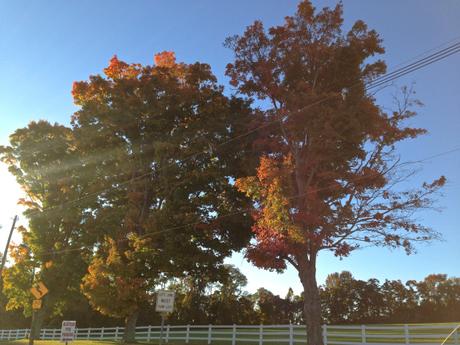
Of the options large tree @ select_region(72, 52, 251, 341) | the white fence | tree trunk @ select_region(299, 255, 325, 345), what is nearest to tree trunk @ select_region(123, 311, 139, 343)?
large tree @ select_region(72, 52, 251, 341)

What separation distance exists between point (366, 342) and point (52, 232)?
79.6 ft

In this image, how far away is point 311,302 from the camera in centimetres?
1947

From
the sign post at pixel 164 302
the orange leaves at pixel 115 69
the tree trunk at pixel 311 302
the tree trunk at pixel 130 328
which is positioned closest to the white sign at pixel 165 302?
the sign post at pixel 164 302

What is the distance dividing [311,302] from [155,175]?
501 inches

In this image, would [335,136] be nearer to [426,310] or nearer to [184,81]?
[184,81]

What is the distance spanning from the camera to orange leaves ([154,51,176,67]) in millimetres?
29375

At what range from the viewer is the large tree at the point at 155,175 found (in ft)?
79.2

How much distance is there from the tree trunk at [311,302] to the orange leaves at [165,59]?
16.3 metres

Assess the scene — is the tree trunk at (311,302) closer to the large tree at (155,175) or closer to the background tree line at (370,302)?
the large tree at (155,175)

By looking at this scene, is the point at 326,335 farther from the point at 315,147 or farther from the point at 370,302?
the point at 370,302

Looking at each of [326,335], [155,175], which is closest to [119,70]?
[155,175]

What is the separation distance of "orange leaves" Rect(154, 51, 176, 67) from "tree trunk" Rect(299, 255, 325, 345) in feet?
53.5

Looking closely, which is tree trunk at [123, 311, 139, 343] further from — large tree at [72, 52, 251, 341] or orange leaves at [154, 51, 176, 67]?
orange leaves at [154, 51, 176, 67]

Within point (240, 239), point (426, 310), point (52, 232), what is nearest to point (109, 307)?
point (240, 239)
